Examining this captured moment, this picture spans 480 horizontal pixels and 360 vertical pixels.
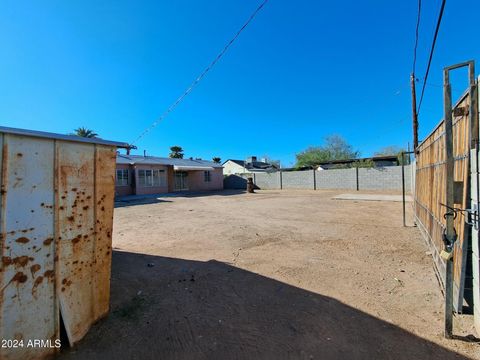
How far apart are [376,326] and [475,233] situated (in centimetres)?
125

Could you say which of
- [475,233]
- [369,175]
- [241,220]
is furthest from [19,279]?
[369,175]

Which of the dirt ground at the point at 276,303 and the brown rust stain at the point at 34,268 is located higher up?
the brown rust stain at the point at 34,268

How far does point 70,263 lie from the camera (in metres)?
2.07

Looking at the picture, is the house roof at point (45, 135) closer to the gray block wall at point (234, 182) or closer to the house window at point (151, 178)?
the house window at point (151, 178)

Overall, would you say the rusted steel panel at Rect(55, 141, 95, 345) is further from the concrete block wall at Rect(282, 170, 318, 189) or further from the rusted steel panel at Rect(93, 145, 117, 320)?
the concrete block wall at Rect(282, 170, 318, 189)

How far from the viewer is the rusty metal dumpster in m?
1.66

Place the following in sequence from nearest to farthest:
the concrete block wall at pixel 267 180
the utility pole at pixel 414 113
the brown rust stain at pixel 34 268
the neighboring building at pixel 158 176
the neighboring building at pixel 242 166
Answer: the brown rust stain at pixel 34 268
the utility pole at pixel 414 113
the neighboring building at pixel 158 176
the concrete block wall at pixel 267 180
the neighboring building at pixel 242 166

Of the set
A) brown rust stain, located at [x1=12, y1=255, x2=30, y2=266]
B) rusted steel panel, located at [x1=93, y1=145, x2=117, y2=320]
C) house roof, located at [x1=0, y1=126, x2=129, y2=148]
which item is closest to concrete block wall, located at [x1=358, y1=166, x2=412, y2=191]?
rusted steel panel, located at [x1=93, y1=145, x2=117, y2=320]

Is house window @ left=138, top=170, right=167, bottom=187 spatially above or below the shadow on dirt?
above

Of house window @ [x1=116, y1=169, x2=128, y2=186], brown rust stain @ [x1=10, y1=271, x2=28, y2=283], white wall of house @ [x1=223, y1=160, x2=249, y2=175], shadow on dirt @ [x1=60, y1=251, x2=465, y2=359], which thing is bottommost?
shadow on dirt @ [x1=60, y1=251, x2=465, y2=359]

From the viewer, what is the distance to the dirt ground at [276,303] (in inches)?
79.6

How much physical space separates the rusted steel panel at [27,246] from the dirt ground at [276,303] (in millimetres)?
422

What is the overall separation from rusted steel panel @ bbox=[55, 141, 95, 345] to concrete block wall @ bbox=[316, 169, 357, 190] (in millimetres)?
21000

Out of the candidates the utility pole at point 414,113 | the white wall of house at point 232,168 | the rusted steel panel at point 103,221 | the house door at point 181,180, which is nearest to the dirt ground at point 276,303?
the rusted steel panel at point 103,221
